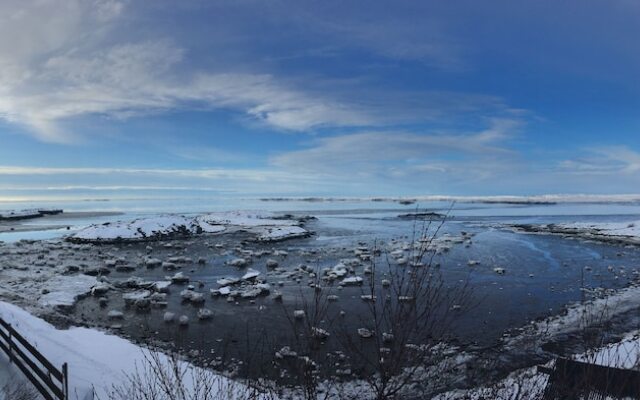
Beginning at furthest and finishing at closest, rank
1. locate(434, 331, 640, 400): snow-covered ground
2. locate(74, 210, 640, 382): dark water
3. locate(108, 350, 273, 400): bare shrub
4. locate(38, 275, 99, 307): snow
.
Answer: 1. locate(38, 275, 99, 307): snow
2. locate(74, 210, 640, 382): dark water
3. locate(434, 331, 640, 400): snow-covered ground
4. locate(108, 350, 273, 400): bare shrub

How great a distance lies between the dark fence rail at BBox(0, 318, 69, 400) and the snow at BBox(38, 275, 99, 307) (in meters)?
5.21

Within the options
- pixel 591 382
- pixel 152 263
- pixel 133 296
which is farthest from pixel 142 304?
pixel 591 382

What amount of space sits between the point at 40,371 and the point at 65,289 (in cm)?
1011

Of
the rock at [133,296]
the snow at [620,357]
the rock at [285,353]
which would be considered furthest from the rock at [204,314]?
the snow at [620,357]

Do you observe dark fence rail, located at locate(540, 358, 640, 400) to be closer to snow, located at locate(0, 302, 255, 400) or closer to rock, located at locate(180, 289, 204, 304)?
snow, located at locate(0, 302, 255, 400)

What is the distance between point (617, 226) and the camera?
36.7 metres

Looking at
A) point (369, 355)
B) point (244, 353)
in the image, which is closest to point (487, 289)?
point (369, 355)

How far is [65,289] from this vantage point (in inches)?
605

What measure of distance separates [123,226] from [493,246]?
27.2 m

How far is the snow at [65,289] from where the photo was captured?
44.9 feet

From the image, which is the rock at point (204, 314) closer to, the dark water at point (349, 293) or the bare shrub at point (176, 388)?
the dark water at point (349, 293)

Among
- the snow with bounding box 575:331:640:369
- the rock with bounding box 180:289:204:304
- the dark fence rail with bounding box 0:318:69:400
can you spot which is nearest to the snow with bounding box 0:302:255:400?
the dark fence rail with bounding box 0:318:69:400

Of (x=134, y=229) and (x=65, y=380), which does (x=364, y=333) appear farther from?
(x=134, y=229)

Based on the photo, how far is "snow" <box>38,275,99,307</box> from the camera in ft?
44.9
